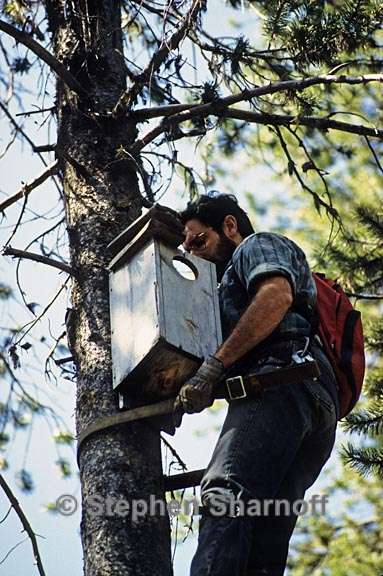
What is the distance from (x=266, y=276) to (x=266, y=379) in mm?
334

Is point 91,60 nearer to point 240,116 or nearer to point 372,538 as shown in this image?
point 240,116

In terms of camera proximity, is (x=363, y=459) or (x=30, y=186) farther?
(x=363, y=459)

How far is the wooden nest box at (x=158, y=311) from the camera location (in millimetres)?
3129

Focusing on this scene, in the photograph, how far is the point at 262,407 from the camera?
9.83ft

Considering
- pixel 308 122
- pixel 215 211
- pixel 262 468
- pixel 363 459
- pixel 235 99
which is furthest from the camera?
pixel 363 459

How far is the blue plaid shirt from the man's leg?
0.22 m

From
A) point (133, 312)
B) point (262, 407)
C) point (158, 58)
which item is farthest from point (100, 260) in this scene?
point (158, 58)

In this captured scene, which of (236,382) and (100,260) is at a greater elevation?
(100,260)

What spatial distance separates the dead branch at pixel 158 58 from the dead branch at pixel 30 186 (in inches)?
13.8

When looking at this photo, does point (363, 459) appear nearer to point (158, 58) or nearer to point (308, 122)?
point (308, 122)

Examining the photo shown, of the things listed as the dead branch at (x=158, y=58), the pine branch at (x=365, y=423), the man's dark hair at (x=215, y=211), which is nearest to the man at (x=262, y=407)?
the man's dark hair at (x=215, y=211)

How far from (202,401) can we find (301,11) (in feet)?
6.98

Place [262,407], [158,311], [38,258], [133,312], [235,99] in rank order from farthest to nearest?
[235,99]
[38,258]
[133,312]
[158,311]
[262,407]

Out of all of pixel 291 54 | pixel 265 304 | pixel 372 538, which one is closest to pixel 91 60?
pixel 291 54
